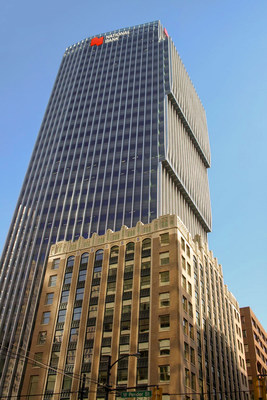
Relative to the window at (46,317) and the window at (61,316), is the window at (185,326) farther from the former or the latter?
the window at (46,317)

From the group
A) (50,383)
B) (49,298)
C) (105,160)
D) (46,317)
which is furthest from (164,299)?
(105,160)

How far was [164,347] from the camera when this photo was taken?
53.4 m

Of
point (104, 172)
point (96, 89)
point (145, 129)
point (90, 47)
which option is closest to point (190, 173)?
point (145, 129)

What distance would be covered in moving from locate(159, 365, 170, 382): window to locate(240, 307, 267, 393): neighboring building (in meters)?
51.0

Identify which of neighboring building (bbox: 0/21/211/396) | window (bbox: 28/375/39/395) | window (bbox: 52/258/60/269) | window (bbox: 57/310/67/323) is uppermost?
neighboring building (bbox: 0/21/211/396)

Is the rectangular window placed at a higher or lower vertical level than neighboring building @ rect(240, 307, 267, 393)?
lower

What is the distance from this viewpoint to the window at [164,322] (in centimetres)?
5516

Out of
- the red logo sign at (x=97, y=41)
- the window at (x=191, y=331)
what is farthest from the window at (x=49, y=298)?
the red logo sign at (x=97, y=41)

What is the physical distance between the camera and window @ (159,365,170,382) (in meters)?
51.0

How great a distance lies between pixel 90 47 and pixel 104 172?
66.5 meters

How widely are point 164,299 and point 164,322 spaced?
10.7 feet

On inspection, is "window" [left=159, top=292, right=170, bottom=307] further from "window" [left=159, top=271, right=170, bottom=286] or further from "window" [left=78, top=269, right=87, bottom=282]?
"window" [left=78, top=269, right=87, bottom=282]

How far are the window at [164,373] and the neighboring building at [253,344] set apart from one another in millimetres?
50970

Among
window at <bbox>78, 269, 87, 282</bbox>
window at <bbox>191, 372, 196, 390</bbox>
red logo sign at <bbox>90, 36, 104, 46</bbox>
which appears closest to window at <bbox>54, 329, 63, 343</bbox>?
window at <bbox>78, 269, 87, 282</bbox>
